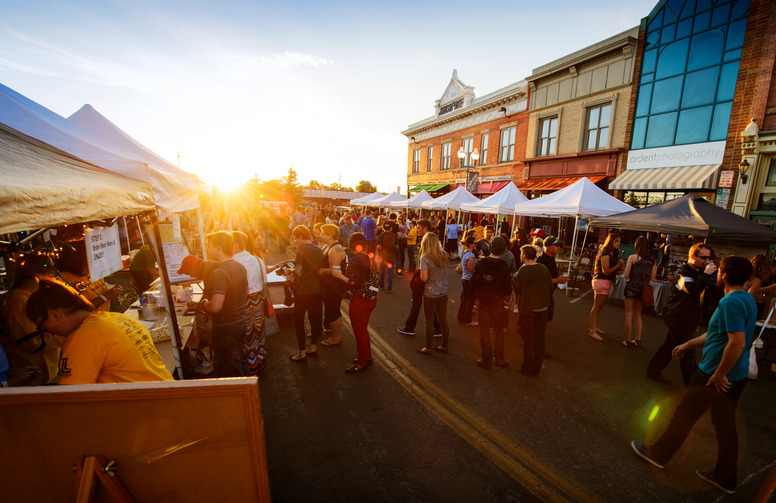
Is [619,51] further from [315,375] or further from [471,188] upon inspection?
[315,375]

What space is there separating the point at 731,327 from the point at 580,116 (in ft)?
58.3

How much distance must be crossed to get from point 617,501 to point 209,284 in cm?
438

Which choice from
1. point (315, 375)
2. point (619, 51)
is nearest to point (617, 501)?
point (315, 375)

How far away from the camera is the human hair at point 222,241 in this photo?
355 centimetres

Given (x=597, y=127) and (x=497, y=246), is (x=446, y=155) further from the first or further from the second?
(x=497, y=246)

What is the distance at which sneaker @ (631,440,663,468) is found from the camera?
10.2 feet

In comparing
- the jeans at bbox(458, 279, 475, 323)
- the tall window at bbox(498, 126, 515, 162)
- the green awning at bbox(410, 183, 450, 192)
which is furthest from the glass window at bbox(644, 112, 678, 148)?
the green awning at bbox(410, 183, 450, 192)

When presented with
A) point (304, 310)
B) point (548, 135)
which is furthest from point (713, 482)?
point (548, 135)

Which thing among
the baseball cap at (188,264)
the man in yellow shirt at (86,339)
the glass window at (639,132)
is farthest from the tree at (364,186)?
the man in yellow shirt at (86,339)

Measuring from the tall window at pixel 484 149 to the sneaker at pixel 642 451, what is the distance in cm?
2229

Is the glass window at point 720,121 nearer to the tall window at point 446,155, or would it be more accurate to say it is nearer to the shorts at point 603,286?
the shorts at point 603,286

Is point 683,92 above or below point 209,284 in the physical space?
above

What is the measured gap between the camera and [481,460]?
10.2ft

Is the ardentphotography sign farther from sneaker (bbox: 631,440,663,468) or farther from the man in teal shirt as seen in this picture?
sneaker (bbox: 631,440,663,468)
